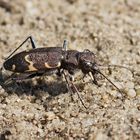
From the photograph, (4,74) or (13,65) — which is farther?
(4,74)

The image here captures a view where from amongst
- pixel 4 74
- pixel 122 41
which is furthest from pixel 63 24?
pixel 4 74

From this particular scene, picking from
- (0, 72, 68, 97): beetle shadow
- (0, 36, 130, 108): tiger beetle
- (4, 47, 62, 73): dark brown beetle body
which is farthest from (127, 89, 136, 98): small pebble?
(4, 47, 62, 73): dark brown beetle body

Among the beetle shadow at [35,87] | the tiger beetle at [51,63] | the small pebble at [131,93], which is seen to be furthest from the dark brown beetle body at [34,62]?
the small pebble at [131,93]

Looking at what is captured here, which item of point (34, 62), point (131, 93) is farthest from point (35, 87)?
point (131, 93)

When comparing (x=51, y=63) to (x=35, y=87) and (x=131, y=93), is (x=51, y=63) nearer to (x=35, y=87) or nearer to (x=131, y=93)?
(x=35, y=87)

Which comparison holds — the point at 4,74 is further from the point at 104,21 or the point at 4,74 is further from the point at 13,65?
the point at 104,21

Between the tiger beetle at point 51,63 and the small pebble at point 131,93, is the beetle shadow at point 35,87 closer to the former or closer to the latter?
the tiger beetle at point 51,63

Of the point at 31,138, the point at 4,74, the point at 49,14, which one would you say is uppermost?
the point at 49,14
